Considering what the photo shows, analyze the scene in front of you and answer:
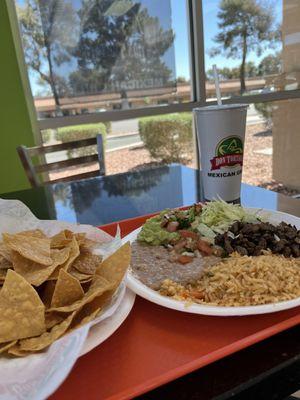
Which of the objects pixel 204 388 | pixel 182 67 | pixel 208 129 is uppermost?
pixel 182 67

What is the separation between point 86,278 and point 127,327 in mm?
120

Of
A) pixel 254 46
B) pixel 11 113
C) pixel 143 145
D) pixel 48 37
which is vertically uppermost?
pixel 48 37

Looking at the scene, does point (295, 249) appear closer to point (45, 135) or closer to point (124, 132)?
point (45, 135)

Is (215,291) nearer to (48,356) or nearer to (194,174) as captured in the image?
(48,356)

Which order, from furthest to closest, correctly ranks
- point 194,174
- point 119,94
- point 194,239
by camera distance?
1. point 119,94
2. point 194,174
3. point 194,239

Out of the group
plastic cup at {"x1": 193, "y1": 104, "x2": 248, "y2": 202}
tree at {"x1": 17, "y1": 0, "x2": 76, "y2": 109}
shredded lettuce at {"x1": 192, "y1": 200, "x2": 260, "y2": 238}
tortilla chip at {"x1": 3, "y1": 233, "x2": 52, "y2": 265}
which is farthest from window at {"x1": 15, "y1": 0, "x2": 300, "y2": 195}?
tortilla chip at {"x1": 3, "y1": 233, "x2": 52, "y2": 265}

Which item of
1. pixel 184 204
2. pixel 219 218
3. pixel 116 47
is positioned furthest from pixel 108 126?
pixel 219 218

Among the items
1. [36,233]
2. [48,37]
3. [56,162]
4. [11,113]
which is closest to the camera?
[36,233]

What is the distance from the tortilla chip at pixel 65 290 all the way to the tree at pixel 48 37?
252cm

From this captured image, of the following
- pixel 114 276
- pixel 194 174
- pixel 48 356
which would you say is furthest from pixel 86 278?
pixel 194 174

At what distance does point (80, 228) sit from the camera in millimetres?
870

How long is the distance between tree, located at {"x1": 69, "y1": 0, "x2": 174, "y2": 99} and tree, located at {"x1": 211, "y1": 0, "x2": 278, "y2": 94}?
1.89ft

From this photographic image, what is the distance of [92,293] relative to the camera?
58 centimetres

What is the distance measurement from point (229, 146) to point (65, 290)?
683 millimetres
